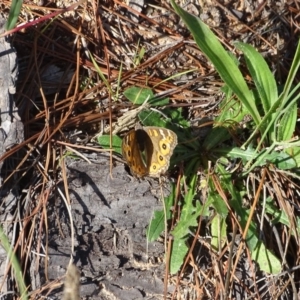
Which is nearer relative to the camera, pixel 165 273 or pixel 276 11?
pixel 165 273

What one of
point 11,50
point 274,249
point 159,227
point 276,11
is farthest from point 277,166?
point 11,50

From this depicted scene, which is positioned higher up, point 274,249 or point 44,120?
point 44,120

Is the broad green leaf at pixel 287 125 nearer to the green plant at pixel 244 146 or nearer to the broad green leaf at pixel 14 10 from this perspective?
the green plant at pixel 244 146

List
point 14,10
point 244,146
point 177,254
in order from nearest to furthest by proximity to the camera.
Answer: point 14,10, point 177,254, point 244,146

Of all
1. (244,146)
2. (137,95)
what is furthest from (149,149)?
(244,146)

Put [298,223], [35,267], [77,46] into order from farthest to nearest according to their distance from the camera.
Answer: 1. [77,46]
2. [298,223]
3. [35,267]

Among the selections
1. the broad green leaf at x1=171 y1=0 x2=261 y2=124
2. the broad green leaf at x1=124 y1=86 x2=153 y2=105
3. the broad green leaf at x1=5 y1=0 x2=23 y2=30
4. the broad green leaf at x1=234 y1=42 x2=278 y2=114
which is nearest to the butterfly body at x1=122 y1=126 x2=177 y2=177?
the broad green leaf at x1=124 y1=86 x2=153 y2=105

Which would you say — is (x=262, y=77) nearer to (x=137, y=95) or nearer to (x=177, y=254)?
(x=137, y=95)

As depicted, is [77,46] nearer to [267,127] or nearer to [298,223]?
[267,127]

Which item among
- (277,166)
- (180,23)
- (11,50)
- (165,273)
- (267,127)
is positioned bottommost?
(165,273)
